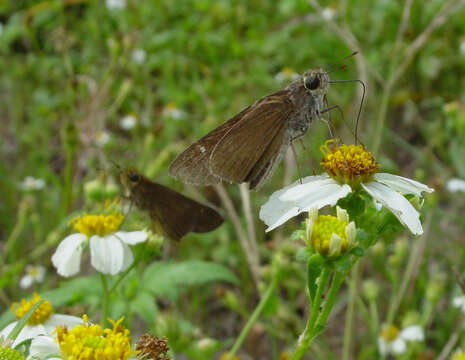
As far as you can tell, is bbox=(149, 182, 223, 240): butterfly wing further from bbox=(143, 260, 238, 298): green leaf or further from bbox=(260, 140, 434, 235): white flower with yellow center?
bbox=(260, 140, 434, 235): white flower with yellow center

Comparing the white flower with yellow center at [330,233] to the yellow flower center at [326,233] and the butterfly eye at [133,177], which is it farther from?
the butterfly eye at [133,177]

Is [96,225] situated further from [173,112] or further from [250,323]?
[173,112]

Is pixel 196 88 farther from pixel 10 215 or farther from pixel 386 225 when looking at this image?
pixel 386 225

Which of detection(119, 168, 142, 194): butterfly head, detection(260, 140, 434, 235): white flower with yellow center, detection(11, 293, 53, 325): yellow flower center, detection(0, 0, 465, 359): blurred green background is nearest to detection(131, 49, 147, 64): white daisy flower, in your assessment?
detection(0, 0, 465, 359): blurred green background

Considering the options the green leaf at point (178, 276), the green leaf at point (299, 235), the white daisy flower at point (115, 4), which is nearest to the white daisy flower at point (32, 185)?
the green leaf at point (178, 276)

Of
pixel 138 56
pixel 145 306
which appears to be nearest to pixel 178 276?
pixel 145 306

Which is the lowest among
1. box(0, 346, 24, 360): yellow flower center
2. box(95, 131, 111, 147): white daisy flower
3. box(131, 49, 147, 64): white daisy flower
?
box(0, 346, 24, 360): yellow flower center

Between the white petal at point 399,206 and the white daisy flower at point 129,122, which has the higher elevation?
the white daisy flower at point 129,122
